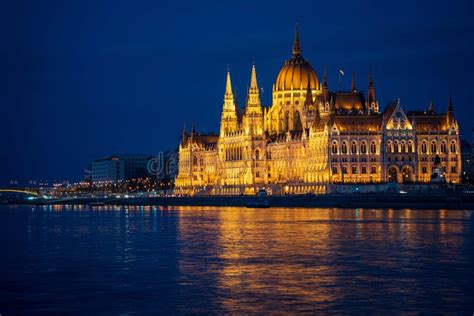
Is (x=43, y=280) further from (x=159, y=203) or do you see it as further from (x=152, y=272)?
(x=159, y=203)

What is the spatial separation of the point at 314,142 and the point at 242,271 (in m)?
107

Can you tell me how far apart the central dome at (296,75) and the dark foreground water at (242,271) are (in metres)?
104

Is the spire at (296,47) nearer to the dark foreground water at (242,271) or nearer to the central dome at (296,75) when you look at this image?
the central dome at (296,75)

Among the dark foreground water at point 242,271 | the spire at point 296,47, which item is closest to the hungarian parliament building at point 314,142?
the spire at point 296,47

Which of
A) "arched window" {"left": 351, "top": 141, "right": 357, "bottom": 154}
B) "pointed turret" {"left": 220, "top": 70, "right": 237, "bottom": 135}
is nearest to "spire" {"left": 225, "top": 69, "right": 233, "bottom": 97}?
"pointed turret" {"left": 220, "top": 70, "right": 237, "bottom": 135}

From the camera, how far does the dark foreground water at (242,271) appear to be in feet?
120

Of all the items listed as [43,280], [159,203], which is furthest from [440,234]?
[159,203]

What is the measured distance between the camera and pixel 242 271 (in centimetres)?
4584

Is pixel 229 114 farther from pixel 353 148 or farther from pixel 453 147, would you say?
pixel 453 147

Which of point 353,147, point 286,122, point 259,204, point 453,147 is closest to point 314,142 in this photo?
point 353,147

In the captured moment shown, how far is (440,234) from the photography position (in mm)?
66688

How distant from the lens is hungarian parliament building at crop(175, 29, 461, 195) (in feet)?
481

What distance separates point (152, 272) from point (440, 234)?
26.7 meters

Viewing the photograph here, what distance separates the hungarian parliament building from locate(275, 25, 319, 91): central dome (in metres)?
0.17
